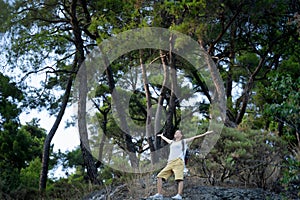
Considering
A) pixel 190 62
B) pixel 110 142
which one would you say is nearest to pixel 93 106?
pixel 110 142

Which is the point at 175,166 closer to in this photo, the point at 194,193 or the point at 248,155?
the point at 194,193

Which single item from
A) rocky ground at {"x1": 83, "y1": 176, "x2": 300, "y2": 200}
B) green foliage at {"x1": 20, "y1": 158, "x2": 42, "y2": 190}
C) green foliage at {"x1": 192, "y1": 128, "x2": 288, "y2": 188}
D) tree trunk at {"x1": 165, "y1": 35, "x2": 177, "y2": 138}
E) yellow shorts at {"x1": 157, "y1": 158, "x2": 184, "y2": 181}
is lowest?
rocky ground at {"x1": 83, "y1": 176, "x2": 300, "y2": 200}

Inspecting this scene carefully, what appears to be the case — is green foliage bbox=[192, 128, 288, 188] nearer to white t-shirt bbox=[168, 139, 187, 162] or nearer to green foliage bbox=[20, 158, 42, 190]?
white t-shirt bbox=[168, 139, 187, 162]

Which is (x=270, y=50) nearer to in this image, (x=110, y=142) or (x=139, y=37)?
(x=139, y=37)

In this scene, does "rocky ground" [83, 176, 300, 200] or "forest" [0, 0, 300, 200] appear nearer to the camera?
"rocky ground" [83, 176, 300, 200]

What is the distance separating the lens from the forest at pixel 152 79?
9.61 m

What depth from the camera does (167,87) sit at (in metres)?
14.4

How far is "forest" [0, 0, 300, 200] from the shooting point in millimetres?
9609

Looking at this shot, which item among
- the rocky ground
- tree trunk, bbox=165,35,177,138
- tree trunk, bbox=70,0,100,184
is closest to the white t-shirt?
the rocky ground

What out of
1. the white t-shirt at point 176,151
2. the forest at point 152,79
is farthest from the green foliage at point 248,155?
the white t-shirt at point 176,151

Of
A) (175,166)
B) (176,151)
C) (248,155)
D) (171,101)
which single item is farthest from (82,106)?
(248,155)

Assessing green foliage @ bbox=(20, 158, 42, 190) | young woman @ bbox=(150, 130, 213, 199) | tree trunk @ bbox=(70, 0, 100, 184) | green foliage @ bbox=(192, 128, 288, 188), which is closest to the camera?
young woman @ bbox=(150, 130, 213, 199)

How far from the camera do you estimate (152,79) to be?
15305 mm

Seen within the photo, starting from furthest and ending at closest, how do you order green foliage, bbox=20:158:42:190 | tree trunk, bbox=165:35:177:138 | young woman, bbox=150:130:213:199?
green foliage, bbox=20:158:42:190, tree trunk, bbox=165:35:177:138, young woman, bbox=150:130:213:199
